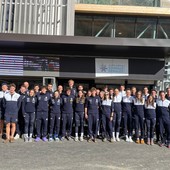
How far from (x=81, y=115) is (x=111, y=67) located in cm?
414

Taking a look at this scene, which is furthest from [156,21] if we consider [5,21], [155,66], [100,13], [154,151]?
[154,151]

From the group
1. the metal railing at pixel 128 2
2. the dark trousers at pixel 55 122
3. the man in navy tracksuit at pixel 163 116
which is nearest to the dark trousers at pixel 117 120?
the man in navy tracksuit at pixel 163 116

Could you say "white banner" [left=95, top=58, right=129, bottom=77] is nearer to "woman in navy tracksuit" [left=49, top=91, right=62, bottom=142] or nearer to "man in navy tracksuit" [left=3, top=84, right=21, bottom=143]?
"woman in navy tracksuit" [left=49, top=91, right=62, bottom=142]

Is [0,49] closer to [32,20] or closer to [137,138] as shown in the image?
[32,20]

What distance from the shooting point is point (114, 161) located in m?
8.39

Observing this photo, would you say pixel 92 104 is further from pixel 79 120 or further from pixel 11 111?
pixel 11 111

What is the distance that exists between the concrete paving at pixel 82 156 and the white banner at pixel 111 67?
432cm

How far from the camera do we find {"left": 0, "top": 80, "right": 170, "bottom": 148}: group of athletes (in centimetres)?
1080

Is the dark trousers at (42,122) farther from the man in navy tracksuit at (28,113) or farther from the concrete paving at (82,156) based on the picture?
the concrete paving at (82,156)

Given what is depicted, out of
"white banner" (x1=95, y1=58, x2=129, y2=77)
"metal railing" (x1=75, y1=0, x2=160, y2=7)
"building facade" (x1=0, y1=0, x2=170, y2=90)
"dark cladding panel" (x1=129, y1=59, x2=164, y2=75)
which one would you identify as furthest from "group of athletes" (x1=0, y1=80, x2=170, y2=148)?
"metal railing" (x1=75, y1=0, x2=160, y2=7)

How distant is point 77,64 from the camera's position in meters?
14.4

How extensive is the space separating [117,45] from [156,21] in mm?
7797

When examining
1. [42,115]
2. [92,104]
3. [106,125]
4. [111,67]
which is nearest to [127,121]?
[106,125]

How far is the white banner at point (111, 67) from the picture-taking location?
47.6 ft
